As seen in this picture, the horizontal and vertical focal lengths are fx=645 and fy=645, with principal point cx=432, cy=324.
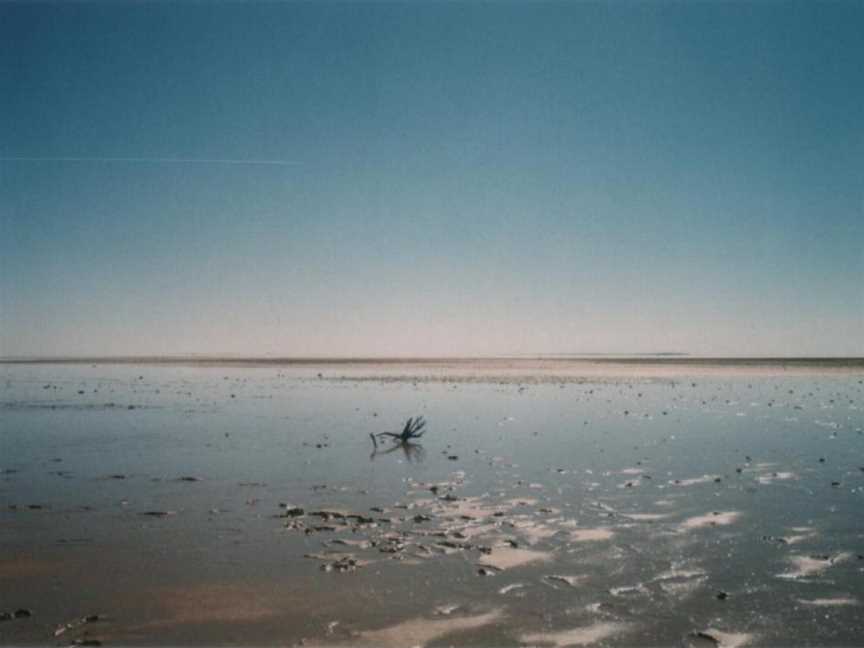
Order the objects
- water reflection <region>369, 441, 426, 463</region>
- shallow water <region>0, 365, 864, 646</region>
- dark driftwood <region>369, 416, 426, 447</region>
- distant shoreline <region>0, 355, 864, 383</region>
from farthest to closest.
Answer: distant shoreline <region>0, 355, 864, 383</region>
dark driftwood <region>369, 416, 426, 447</region>
water reflection <region>369, 441, 426, 463</region>
shallow water <region>0, 365, 864, 646</region>

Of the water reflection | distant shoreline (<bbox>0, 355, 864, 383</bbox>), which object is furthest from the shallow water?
distant shoreline (<bbox>0, 355, 864, 383</bbox>)

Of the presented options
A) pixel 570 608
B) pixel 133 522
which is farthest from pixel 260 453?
pixel 570 608

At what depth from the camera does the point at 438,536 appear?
1145 cm

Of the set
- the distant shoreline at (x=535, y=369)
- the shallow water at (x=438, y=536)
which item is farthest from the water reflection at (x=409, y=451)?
the distant shoreline at (x=535, y=369)

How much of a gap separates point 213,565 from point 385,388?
38720mm

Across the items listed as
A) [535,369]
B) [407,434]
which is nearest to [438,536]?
[407,434]

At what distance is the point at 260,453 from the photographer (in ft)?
66.1

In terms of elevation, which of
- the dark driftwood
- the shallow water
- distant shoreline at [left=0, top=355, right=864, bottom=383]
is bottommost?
the shallow water

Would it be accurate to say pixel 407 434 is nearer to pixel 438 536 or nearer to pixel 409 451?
pixel 409 451

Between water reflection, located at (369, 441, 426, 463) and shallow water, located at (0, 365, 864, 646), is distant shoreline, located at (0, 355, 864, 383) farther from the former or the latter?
shallow water, located at (0, 365, 864, 646)

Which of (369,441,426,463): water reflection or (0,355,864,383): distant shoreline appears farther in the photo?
(0,355,864,383): distant shoreline

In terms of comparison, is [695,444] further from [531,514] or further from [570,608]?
[570,608]

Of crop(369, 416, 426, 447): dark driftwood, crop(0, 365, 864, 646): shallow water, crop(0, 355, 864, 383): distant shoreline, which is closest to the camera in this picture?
crop(0, 365, 864, 646): shallow water

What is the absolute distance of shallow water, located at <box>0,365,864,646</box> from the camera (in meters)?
7.83
